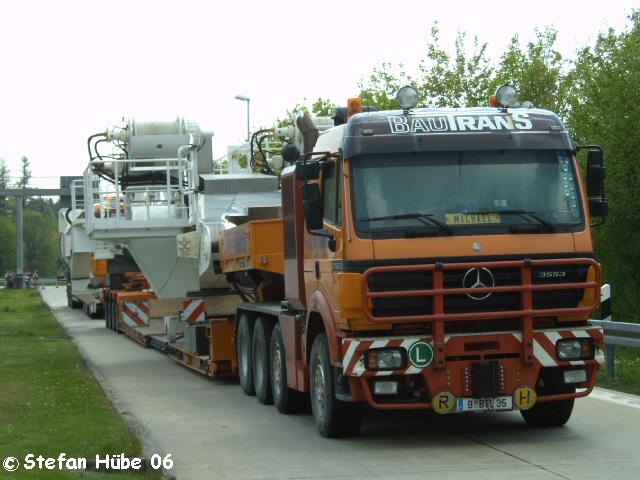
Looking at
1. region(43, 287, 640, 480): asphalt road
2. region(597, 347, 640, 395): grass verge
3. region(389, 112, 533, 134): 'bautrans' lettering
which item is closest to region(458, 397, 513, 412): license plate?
region(43, 287, 640, 480): asphalt road

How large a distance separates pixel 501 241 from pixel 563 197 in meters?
0.81

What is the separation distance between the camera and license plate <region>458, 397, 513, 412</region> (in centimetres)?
1086

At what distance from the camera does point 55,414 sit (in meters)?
13.3

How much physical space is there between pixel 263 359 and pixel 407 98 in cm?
464

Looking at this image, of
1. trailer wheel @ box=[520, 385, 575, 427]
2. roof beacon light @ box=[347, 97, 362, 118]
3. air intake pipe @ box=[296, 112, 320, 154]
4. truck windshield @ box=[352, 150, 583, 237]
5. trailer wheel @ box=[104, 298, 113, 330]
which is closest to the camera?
truck windshield @ box=[352, 150, 583, 237]

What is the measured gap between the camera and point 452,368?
35.7ft

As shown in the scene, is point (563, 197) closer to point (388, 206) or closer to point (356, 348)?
point (388, 206)

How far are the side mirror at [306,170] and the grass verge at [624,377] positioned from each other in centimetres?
556

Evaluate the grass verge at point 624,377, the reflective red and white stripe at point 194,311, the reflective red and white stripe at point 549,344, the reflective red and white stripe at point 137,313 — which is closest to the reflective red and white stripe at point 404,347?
the reflective red and white stripe at point 549,344

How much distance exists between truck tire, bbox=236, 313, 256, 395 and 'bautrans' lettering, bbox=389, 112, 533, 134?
5.49m

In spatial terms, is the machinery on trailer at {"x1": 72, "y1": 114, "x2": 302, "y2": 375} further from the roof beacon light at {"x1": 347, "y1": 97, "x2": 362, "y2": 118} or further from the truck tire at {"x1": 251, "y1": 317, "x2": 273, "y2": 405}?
the roof beacon light at {"x1": 347, "y1": 97, "x2": 362, "y2": 118}

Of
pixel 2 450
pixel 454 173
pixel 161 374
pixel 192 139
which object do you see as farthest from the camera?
pixel 192 139

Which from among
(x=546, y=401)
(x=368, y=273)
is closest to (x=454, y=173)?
(x=368, y=273)

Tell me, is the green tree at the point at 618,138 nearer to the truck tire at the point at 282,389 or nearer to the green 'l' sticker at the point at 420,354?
the truck tire at the point at 282,389
